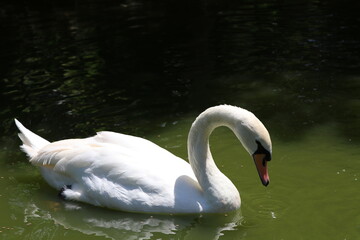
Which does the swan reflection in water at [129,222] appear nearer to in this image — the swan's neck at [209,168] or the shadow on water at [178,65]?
the swan's neck at [209,168]

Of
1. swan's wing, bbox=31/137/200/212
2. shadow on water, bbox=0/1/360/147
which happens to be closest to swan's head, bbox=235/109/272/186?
swan's wing, bbox=31/137/200/212

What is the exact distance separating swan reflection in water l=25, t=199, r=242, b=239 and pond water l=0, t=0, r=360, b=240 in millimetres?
11

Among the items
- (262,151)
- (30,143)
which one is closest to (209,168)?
(262,151)

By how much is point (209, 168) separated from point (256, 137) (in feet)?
2.33

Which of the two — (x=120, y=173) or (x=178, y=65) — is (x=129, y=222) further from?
(x=178, y=65)

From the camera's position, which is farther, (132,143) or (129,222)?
(132,143)

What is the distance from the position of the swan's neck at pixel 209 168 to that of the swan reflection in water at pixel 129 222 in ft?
0.54

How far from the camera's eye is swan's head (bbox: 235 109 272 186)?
5.65 metres

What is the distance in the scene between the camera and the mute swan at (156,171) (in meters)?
5.90

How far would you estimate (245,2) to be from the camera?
1628 cm

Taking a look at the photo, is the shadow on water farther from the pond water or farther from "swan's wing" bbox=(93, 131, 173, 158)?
"swan's wing" bbox=(93, 131, 173, 158)

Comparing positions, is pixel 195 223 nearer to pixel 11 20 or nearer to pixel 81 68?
pixel 81 68

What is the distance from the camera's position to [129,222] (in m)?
6.13

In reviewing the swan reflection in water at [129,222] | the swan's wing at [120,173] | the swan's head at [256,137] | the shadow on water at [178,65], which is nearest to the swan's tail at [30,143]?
the swan's wing at [120,173]
